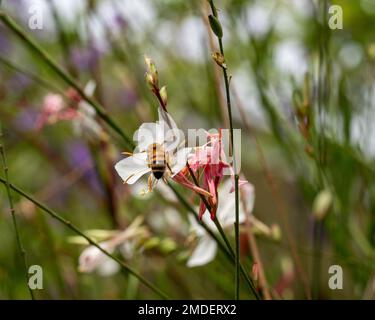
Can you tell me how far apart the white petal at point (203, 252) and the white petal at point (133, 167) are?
0.67 feet

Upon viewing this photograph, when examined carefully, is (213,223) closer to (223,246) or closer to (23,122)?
(223,246)

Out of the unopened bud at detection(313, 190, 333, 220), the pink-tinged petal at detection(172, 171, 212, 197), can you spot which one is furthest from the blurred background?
the pink-tinged petal at detection(172, 171, 212, 197)

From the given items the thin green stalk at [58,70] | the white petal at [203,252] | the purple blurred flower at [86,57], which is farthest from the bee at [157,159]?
the purple blurred flower at [86,57]

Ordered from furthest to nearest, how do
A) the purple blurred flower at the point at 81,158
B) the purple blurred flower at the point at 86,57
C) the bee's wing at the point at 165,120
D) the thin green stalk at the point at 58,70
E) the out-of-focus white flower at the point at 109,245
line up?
the purple blurred flower at the point at 81,158, the purple blurred flower at the point at 86,57, the out-of-focus white flower at the point at 109,245, the thin green stalk at the point at 58,70, the bee's wing at the point at 165,120

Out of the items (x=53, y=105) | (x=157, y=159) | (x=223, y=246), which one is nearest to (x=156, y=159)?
(x=157, y=159)

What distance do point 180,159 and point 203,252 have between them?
0.24m

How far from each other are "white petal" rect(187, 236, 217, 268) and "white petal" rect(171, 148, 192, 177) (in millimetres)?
224

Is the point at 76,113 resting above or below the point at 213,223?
above

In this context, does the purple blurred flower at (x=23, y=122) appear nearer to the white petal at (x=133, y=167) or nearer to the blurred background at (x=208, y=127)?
the blurred background at (x=208, y=127)

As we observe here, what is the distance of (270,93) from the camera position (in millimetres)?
863

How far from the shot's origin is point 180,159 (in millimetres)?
474

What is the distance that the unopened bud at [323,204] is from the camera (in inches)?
29.3
